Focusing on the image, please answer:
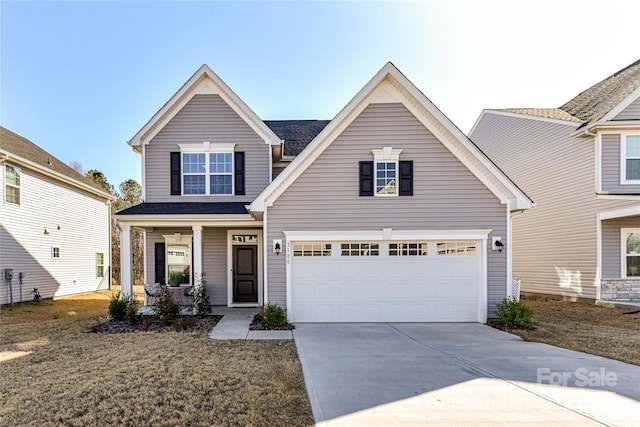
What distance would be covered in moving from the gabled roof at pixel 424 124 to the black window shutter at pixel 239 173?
9.26ft

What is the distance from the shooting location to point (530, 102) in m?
18.5

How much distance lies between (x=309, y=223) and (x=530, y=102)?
15.7 m

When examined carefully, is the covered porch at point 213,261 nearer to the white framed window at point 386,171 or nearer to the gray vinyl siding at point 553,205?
the white framed window at point 386,171

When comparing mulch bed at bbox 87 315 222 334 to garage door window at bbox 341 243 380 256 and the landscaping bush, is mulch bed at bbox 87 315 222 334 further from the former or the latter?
garage door window at bbox 341 243 380 256

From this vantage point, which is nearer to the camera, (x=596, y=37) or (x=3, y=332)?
(x=3, y=332)

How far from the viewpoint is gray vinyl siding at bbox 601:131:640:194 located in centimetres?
1195

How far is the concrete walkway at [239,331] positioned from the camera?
7.62 meters

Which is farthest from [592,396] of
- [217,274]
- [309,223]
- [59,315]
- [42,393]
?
[59,315]

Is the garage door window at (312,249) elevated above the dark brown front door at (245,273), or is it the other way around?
the garage door window at (312,249)

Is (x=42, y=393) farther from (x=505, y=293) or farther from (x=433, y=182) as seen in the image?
(x=505, y=293)

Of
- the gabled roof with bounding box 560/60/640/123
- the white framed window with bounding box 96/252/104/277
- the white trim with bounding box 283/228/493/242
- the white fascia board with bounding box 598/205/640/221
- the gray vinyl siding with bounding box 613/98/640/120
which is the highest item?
the gabled roof with bounding box 560/60/640/123

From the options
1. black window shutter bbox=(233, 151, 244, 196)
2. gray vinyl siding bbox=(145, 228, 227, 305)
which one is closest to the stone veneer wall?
black window shutter bbox=(233, 151, 244, 196)

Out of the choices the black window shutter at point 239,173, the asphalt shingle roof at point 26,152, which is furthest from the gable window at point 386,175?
the asphalt shingle roof at point 26,152

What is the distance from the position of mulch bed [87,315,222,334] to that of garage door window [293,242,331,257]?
2.81 metres
